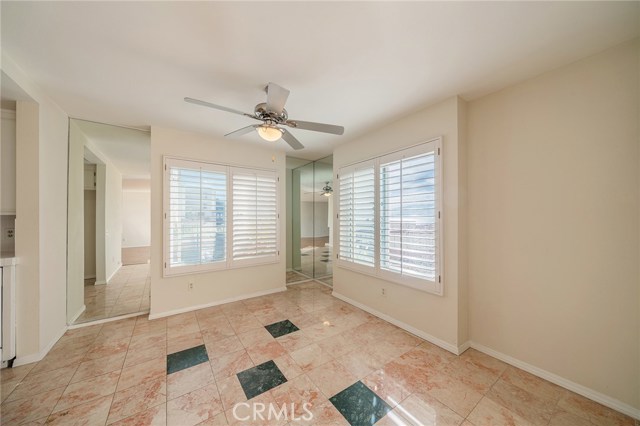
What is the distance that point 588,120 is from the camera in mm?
1649

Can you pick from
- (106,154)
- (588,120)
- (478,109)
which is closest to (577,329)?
(588,120)

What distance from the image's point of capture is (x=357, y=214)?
10.7 ft

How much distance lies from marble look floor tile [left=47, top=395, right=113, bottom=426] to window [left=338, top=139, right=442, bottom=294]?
2751mm

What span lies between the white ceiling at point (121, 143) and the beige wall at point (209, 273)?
51 centimetres

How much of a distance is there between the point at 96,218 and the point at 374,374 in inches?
220

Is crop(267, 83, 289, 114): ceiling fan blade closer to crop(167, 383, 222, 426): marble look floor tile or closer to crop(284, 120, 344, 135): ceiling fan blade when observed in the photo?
crop(284, 120, 344, 135): ceiling fan blade

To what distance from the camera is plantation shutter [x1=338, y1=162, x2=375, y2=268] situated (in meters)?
3.05

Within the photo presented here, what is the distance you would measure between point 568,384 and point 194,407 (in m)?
2.86

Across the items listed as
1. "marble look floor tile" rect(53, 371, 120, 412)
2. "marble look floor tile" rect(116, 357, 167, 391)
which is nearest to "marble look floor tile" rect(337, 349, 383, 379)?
"marble look floor tile" rect(116, 357, 167, 391)

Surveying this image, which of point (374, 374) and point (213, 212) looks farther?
point (213, 212)

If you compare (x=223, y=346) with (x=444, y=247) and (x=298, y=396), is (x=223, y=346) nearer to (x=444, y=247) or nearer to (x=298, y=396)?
(x=298, y=396)

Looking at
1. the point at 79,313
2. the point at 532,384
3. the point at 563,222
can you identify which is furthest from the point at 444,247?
the point at 79,313

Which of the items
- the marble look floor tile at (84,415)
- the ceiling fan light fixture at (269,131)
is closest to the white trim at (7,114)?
the ceiling fan light fixture at (269,131)

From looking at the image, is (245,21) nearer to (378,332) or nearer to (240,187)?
(240,187)
